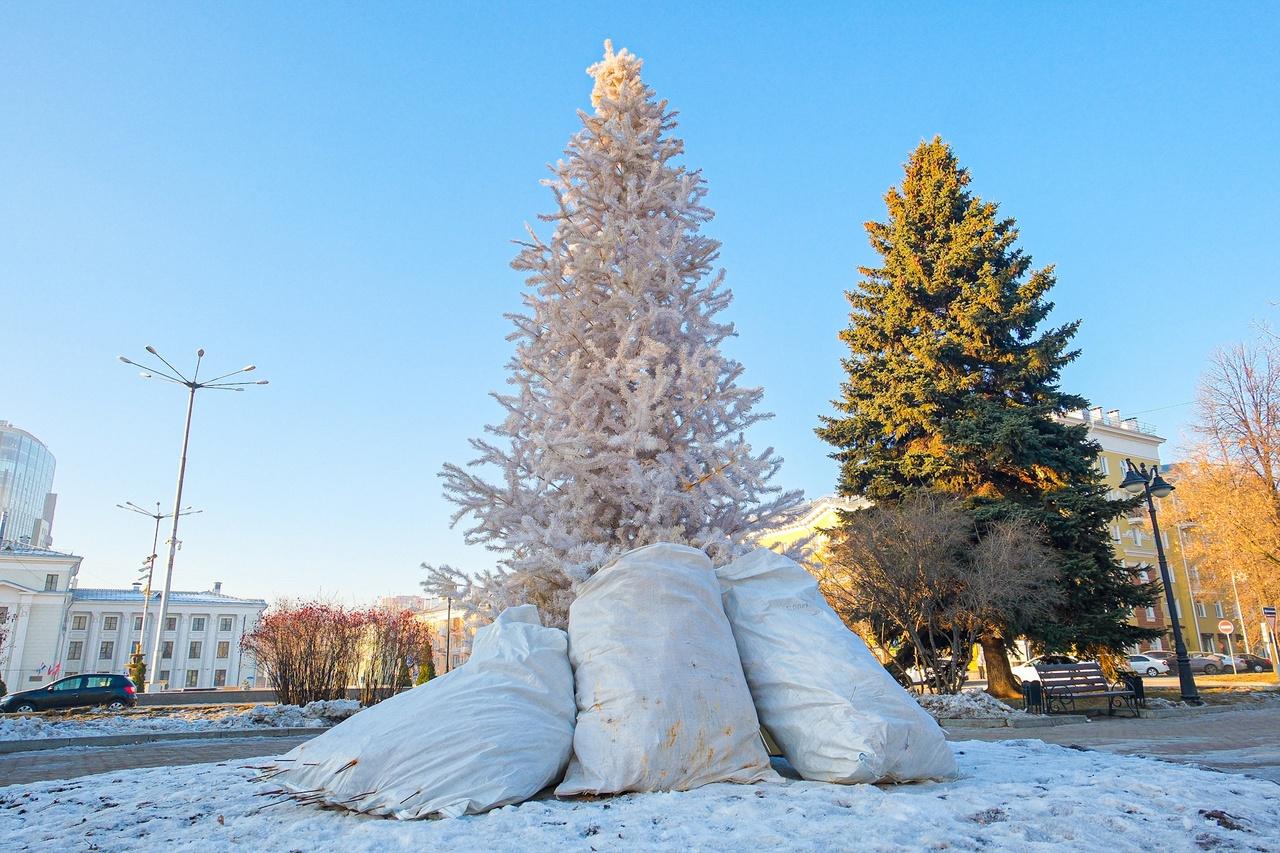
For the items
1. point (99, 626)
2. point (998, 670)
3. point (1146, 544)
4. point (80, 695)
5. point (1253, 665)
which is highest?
point (1146, 544)

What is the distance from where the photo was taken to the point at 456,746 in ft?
10.6

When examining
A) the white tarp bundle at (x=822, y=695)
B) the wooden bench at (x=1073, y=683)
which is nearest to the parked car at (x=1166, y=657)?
the wooden bench at (x=1073, y=683)

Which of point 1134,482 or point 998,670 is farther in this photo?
point 998,670

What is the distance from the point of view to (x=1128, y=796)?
310cm

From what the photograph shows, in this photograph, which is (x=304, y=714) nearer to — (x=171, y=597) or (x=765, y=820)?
(x=765, y=820)

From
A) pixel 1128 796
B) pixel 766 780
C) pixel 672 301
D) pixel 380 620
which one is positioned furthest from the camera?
pixel 380 620

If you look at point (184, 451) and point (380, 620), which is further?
point (184, 451)

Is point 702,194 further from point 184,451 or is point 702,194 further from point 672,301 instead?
point 184,451

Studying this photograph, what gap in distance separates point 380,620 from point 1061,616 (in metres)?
13.9

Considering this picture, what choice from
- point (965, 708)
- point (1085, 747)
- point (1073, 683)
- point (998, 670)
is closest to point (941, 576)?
point (1073, 683)

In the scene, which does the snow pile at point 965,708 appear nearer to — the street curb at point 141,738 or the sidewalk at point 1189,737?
the sidewalk at point 1189,737

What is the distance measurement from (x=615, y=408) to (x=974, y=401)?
565 inches

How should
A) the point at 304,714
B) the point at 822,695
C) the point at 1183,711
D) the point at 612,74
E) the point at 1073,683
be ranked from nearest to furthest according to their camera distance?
the point at 822,695 < the point at 612,74 < the point at 304,714 < the point at 1073,683 < the point at 1183,711

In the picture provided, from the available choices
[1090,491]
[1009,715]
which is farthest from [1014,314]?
[1009,715]
